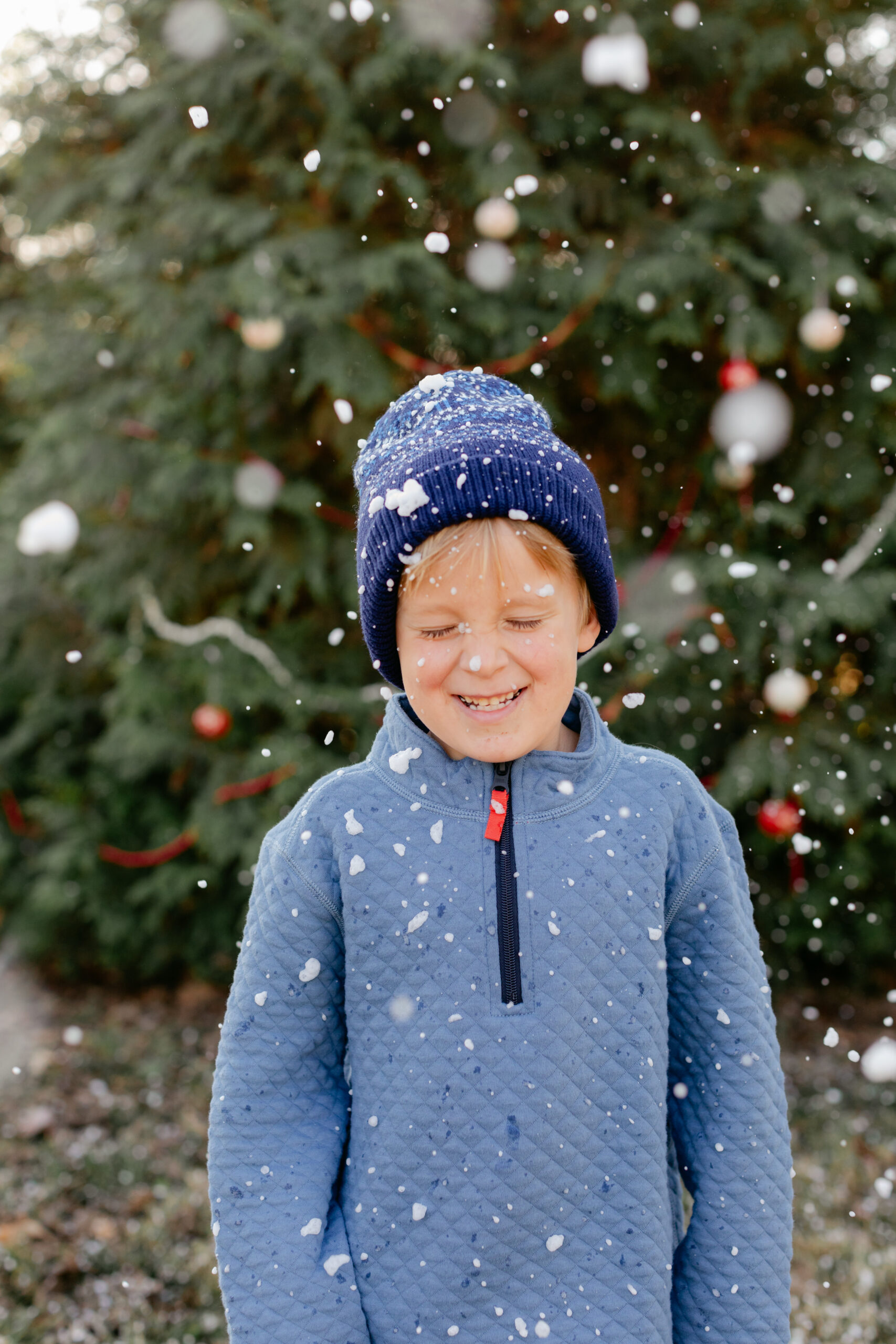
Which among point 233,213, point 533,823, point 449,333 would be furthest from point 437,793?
point 233,213

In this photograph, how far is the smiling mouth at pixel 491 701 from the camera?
119cm

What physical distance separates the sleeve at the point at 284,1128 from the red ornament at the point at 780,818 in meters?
2.34

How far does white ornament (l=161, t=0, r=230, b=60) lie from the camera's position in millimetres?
3311

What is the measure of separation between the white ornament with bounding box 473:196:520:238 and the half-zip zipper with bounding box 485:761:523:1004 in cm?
241

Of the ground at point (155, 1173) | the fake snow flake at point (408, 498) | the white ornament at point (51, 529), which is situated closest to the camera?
the fake snow flake at point (408, 498)

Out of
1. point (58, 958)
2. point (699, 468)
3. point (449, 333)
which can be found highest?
point (449, 333)

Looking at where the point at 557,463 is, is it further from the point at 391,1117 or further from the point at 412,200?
the point at 412,200

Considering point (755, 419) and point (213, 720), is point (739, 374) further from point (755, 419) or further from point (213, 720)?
point (213, 720)

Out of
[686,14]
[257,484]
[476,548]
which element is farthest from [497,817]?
[686,14]

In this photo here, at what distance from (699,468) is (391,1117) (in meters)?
2.79

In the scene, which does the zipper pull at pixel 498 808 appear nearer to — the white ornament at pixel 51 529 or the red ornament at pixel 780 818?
the red ornament at pixel 780 818

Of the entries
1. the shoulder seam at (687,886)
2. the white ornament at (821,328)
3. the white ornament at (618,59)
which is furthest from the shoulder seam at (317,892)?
the white ornament at (618,59)

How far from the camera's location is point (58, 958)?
174 inches

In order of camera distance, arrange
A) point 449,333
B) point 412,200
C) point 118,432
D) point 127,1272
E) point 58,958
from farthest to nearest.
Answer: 1. point 58,958
2. point 118,432
3. point 449,333
4. point 412,200
5. point 127,1272
